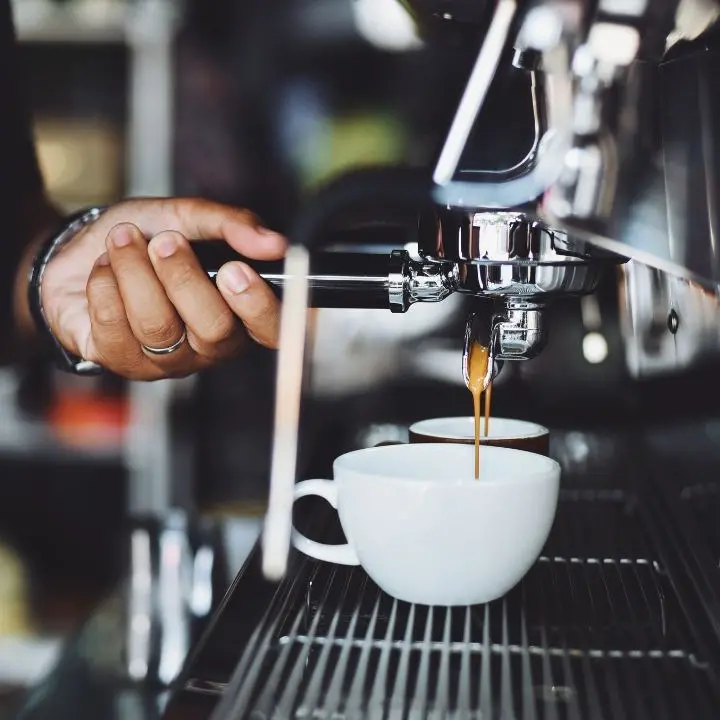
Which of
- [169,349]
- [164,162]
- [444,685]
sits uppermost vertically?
[164,162]

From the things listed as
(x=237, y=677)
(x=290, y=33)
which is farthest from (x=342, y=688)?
(x=290, y=33)

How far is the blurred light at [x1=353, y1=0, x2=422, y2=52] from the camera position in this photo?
164cm

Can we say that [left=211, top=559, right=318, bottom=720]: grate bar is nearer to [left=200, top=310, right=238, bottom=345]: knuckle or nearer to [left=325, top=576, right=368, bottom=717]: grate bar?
[left=325, top=576, right=368, bottom=717]: grate bar

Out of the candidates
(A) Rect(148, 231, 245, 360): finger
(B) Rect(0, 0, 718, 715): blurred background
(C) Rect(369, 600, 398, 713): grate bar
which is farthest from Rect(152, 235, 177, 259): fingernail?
(B) Rect(0, 0, 718, 715): blurred background

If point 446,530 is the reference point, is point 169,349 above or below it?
above

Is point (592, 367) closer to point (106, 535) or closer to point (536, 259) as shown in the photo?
Result: point (536, 259)

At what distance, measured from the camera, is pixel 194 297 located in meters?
0.77

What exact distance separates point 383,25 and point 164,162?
461mm

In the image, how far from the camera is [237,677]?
16.9 inches

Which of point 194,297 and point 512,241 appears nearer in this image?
point 512,241

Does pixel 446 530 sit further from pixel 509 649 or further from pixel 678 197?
pixel 678 197

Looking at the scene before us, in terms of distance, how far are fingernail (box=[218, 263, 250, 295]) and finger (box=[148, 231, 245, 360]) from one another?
0.05m

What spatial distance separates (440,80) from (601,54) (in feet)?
3.95

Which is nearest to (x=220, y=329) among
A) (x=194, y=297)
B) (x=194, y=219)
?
(x=194, y=297)
